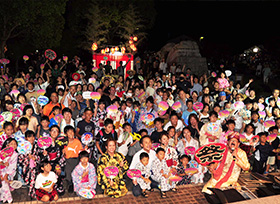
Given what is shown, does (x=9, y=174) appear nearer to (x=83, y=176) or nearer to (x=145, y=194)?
(x=83, y=176)

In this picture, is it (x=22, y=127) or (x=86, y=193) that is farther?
(x=22, y=127)

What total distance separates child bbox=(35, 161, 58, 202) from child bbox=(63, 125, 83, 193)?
2.04 feet

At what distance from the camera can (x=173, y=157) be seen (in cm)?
600

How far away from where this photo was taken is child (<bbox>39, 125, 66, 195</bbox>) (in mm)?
5648

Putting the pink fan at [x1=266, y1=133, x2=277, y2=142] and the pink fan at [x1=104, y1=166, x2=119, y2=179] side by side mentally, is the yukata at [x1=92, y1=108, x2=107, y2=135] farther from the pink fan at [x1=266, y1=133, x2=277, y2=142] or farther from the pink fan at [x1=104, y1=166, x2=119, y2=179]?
the pink fan at [x1=266, y1=133, x2=277, y2=142]

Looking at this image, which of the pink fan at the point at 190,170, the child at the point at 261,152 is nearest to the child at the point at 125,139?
the pink fan at the point at 190,170

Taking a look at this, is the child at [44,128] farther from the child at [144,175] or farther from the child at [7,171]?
the child at [144,175]

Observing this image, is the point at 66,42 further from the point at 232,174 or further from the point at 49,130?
the point at 232,174

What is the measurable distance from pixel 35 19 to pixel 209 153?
47.5ft

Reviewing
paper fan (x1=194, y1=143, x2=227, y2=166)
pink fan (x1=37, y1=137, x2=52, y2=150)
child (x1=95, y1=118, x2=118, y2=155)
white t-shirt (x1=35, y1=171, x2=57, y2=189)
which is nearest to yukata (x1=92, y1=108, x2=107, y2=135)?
child (x1=95, y1=118, x2=118, y2=155)

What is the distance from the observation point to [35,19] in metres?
15.6

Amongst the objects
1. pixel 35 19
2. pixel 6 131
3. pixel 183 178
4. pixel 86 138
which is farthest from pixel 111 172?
pixel 35 19

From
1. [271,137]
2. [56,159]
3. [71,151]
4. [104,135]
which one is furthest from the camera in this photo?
[271,137]

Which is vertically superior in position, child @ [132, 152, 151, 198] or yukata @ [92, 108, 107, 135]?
yukata @ [92, 108, 107, 135]
